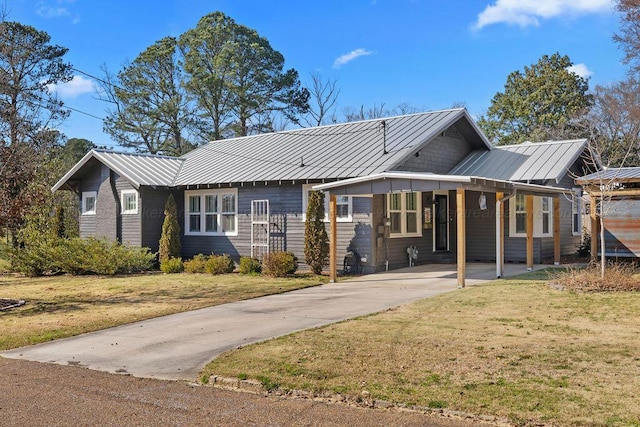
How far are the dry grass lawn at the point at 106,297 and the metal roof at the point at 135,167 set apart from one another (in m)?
3.80

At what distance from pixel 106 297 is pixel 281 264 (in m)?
4.63

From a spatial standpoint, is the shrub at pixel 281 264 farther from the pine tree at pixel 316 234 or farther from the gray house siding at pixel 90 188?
the gray house siding at pixel 90 188

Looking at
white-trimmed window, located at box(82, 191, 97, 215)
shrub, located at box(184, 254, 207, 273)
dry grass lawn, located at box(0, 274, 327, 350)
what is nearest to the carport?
dry grass lawn, located at box(0, 274, 327, 350)

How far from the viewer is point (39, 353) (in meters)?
8.40

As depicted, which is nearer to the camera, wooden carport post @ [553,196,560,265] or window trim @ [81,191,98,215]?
wooden carport post @ [553,196,560,265]

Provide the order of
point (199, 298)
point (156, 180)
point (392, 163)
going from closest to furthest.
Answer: point (199, 298) < point (392, 163) < point (156, 180)

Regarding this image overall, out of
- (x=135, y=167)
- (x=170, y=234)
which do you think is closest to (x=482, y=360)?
(x=170, y=234)

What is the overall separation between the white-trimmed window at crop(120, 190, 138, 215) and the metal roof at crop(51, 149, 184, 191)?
0.77 metres

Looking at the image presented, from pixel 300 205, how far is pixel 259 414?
1283cm

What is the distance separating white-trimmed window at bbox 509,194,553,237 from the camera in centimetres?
1861

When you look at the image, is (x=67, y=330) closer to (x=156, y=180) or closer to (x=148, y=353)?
(x=148, y=353)

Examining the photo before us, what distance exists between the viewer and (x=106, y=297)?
13.9 m

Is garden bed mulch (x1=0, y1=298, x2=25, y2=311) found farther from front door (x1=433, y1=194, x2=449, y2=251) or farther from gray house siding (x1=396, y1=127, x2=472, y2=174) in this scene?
front door (x1=433, y1=194, x2=449, y2=251)

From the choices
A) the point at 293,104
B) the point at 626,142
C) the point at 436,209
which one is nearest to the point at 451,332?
the point at 436,209
